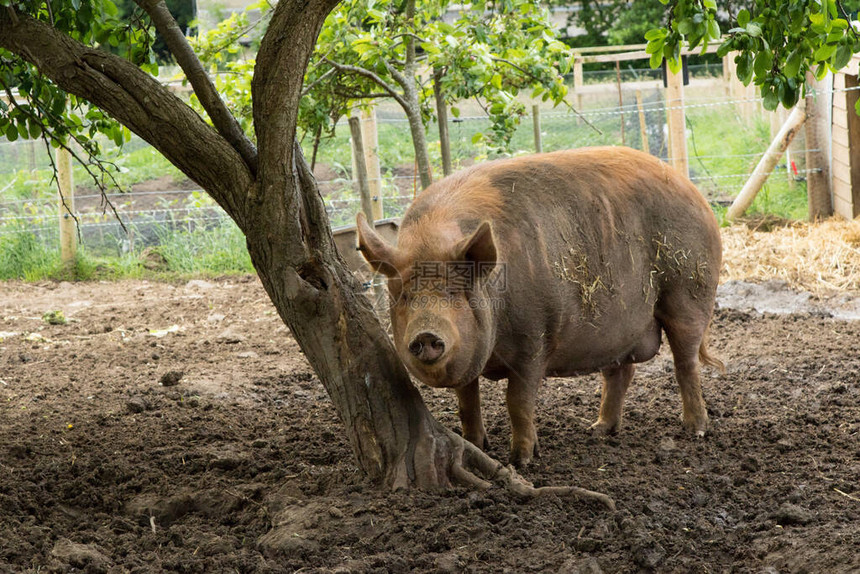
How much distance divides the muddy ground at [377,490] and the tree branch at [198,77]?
156cm

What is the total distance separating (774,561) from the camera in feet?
11.7

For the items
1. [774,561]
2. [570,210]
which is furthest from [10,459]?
[774,561]

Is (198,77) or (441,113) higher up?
(198,77)

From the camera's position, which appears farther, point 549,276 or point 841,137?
point 841,137

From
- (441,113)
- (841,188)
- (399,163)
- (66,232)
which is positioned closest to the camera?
(441,113)

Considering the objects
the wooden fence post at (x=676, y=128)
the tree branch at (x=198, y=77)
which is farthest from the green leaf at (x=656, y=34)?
the wooden fence post at (x=676, y=128)

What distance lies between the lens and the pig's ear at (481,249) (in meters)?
4.03

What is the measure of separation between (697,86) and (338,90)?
46.2 ft

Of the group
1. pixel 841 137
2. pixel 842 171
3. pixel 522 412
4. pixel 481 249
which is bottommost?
pixel 522 412

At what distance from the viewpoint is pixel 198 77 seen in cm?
397

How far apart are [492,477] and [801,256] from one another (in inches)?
254

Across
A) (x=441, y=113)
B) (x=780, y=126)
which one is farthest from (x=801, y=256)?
(x=780, y=126)

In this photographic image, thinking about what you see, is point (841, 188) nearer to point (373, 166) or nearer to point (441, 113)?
point (373, 166)

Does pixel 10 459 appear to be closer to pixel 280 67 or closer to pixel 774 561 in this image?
pixel 280 67
